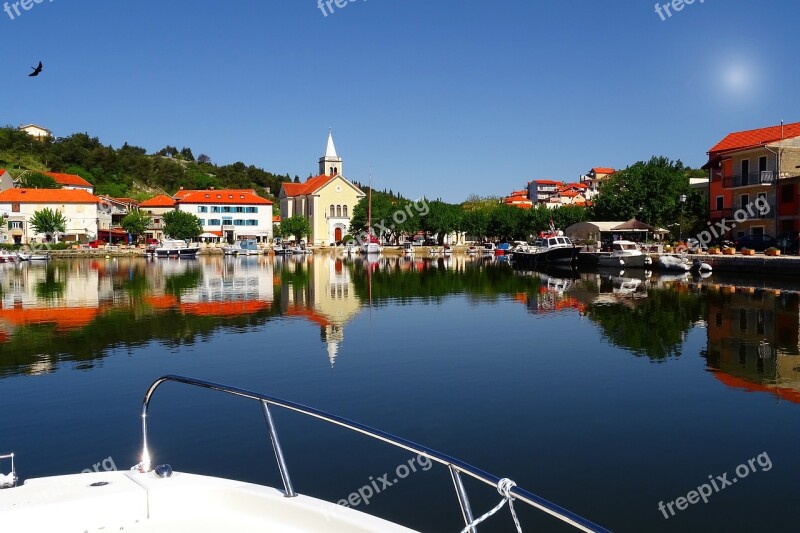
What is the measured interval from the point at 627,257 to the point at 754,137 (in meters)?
16.6

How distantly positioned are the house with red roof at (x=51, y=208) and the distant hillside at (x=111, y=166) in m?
26.9

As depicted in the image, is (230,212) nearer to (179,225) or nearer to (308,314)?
(179,225)

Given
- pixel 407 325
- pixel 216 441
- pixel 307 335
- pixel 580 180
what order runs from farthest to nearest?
pixel 580 180, pixel 407 325, pixel 307 335, pixel 216 441

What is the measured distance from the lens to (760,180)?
167 ft

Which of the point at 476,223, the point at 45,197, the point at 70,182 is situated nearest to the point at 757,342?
the point at 45,197

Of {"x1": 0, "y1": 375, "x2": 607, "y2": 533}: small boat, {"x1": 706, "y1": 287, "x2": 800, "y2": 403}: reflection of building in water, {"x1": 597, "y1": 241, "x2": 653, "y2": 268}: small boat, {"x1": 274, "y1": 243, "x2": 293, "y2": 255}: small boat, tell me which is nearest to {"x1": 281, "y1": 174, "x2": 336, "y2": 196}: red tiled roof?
{"x1": 274, "y1": 243, "x2": 293, "y2": 255}: small boat

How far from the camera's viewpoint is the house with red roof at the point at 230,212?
104750mm

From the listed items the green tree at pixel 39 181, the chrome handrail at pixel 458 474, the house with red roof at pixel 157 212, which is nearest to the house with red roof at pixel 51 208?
the house with red roof at pixel 157 212

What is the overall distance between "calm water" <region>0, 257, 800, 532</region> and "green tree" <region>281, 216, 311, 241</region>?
251ft

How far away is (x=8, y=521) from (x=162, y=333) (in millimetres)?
17727

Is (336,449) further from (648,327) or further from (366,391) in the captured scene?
(648,327)

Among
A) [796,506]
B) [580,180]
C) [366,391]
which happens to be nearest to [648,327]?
[366,391]

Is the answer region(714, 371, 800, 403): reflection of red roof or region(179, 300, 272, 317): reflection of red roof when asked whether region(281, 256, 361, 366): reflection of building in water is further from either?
region(714, 371, 800, 403): reflection of red roof

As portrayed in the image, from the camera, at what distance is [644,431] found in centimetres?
1071
